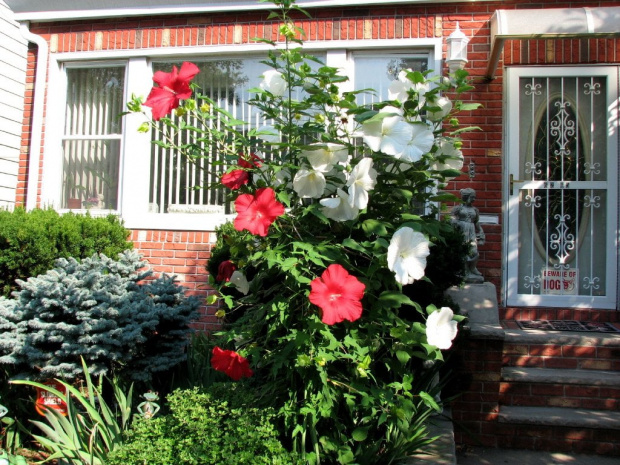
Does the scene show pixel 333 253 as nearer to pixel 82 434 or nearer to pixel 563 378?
pixel 82 434

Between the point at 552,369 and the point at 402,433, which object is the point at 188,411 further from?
the point at 552,369

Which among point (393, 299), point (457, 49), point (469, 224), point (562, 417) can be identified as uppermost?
point (457, 49)

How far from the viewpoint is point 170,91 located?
7.83 ft

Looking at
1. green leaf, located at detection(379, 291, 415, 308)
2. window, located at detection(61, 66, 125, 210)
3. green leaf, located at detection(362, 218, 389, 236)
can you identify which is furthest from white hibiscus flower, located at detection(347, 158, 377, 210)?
window, located at detection(61, 66, 125, 210)

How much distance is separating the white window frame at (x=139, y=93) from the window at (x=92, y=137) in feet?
0.27

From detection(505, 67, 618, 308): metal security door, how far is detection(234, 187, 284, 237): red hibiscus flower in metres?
3.42

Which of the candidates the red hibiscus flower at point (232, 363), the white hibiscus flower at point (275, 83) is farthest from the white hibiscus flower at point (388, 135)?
the red hibiscus flower at point (232, 363)

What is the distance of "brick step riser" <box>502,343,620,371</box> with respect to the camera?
4.16m

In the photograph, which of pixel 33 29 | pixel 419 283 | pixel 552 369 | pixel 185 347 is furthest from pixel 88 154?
pixel 552 369

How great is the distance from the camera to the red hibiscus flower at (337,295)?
2221mm

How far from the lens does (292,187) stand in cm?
262

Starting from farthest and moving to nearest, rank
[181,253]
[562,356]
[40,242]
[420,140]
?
1. [181,253]
2. [40,242]
3. [562,356]
4. [420,140]

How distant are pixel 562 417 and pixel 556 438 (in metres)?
0.15

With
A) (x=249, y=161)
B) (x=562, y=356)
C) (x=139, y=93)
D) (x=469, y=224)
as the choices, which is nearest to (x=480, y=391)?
(x=562, y=356)
